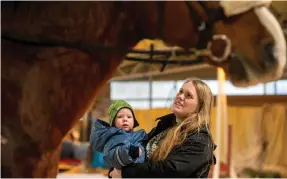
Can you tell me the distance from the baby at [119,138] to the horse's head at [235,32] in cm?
21

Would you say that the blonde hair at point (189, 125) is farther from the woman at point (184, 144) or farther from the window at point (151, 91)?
the window at point (151, 91)

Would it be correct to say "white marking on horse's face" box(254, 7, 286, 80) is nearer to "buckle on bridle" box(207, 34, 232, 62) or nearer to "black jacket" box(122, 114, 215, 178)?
"buckle on bridle" box(207, 34, 232, 62)

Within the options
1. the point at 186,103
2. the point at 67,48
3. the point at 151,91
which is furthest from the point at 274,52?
the point at 151,91

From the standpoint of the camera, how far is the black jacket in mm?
707

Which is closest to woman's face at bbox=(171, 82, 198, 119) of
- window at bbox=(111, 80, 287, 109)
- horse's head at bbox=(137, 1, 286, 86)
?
horse's head at bbox=(137, 1, 286, 86)

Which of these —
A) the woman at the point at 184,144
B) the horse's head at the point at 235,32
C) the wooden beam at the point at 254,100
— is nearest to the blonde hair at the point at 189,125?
the woman at the point at 184,144

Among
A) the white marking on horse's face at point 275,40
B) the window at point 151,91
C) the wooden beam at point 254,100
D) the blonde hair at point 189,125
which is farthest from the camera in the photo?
the wooden beam at point 254,100

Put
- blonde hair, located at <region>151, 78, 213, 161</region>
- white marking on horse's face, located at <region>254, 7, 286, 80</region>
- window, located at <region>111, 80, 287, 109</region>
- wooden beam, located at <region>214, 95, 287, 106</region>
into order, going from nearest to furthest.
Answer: white marking on horse's face, located at <region>254, 7, 286, 80</region> → blonde hair, located at <region>151, 78, 213, 161</region> → window, located at <region>111, 80, 287, 109</region> → wooden beam, located at <region>214, 95, 287, 106</region>

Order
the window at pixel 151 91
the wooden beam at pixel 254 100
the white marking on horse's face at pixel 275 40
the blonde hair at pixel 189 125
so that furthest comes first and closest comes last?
the wooden beam at pixel 254 100
the window at pixel 151 91
the blonde hair at pixel 189 125
the white marking on horse's face at pixel 275 40

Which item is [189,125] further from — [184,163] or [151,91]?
[151,91]

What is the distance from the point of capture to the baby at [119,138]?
2.43ft

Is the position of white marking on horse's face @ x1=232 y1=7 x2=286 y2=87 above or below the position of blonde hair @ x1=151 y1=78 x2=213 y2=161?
above

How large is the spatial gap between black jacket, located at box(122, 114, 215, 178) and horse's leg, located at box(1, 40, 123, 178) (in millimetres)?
150

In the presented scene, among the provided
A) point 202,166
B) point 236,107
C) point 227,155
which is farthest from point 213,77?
point 202,166
